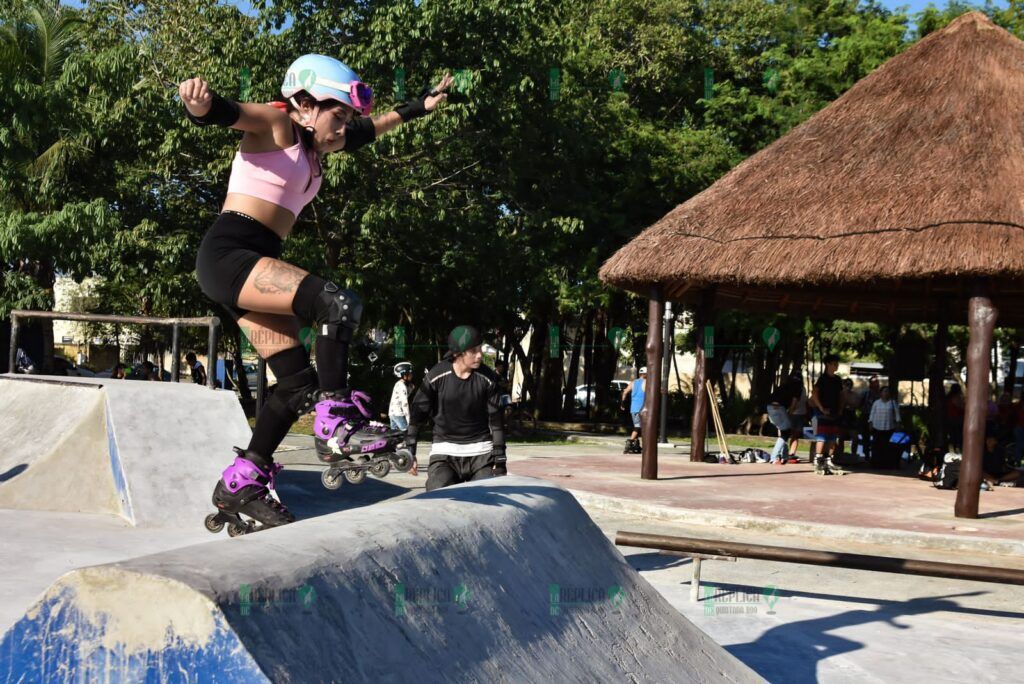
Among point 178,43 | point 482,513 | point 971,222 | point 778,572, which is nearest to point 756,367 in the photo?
point 178,43

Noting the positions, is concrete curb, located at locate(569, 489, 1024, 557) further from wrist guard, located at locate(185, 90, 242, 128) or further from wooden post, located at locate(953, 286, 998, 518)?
wrist guard, located at locate(185, 90, 242, 128)

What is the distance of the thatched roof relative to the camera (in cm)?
1262

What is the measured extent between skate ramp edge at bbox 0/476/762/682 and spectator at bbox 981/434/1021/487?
13097 millimetres

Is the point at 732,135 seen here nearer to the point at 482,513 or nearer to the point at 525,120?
the point at 525,120

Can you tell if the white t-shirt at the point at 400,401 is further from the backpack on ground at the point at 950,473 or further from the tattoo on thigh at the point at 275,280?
the tattoo on thigh at the point at 275,280

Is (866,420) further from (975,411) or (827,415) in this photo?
(975,411)

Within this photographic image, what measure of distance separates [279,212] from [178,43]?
20.3 meters

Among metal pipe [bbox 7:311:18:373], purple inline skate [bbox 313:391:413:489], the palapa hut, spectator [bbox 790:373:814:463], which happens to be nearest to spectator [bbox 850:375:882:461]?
spectator [bbox 790:373:814:463]

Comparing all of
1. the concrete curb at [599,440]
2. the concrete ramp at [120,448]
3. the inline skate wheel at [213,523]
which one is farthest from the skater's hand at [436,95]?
the concrete curb at [599,440]

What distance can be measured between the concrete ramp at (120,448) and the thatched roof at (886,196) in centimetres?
738

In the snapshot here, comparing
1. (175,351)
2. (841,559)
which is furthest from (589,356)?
(841,559)

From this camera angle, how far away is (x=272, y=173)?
14.0ft

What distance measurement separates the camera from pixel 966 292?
18.7 metres
